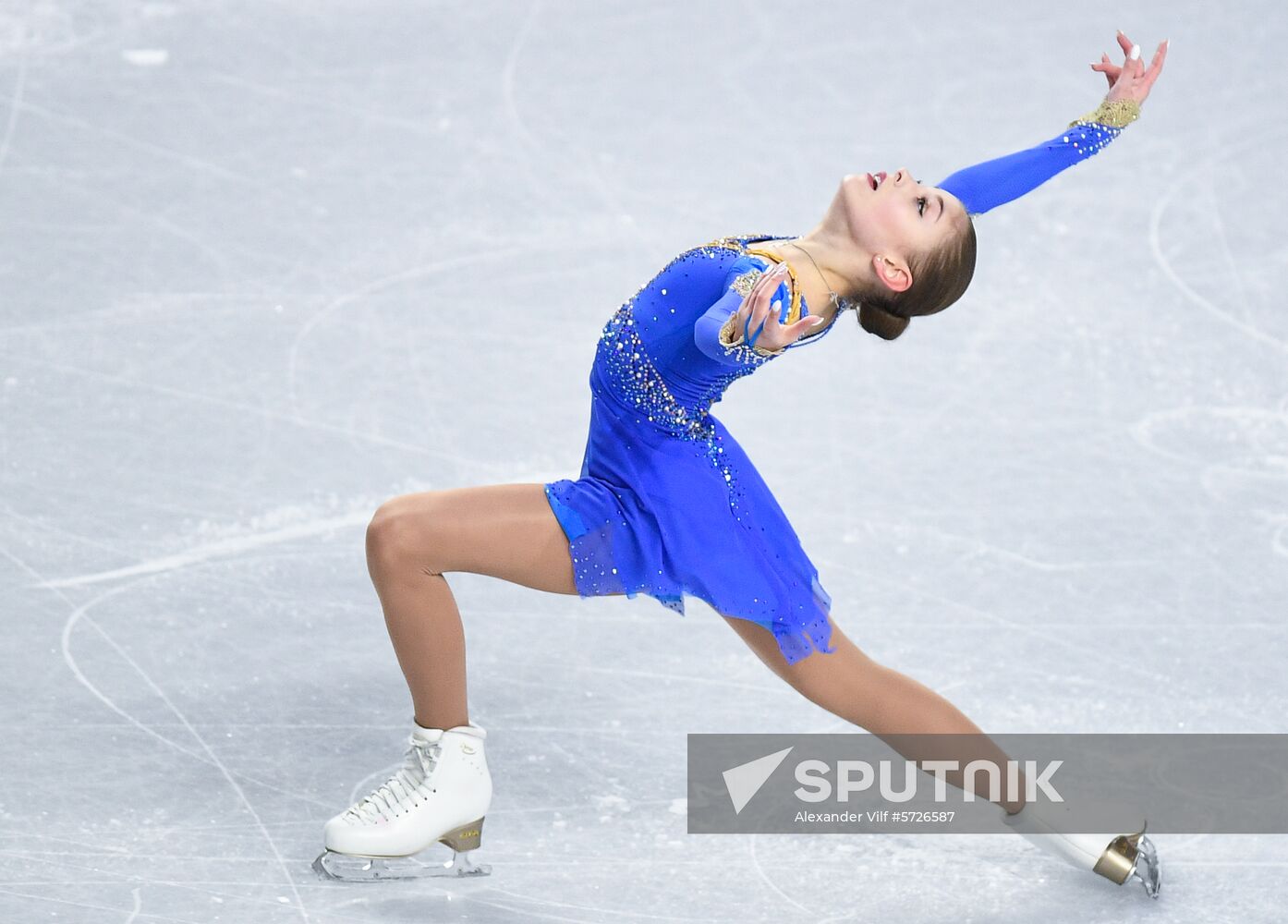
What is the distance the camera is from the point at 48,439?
4641mm

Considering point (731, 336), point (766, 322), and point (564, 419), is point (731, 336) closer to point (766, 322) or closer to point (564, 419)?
point (766, 322)

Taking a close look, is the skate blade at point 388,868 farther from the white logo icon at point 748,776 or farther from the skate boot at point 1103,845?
the skate boot at point 1103,845

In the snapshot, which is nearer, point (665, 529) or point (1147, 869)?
point (665, 529)

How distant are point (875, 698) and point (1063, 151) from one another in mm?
1187

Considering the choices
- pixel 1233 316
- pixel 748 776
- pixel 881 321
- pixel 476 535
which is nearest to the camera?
pixel 476 535

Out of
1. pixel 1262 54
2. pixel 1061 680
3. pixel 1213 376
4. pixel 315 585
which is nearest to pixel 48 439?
pixel 315 585

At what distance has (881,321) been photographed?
307 centimetres

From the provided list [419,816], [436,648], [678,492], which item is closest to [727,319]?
[678,492]

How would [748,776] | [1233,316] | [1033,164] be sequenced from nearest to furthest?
[1033,164] < [748,776] < [1233,316]

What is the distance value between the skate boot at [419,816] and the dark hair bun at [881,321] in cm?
108

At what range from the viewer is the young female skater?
2979mm

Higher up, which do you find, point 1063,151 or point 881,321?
point 1063,151

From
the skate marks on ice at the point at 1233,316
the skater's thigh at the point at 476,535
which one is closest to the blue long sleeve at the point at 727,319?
the skater's thigh at the point at 476,535

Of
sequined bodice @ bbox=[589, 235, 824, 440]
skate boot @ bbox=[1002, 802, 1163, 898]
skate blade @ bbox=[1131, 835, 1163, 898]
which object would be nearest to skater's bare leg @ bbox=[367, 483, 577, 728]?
sequined bodice @ bbox=[589, 235, 824, 440]
